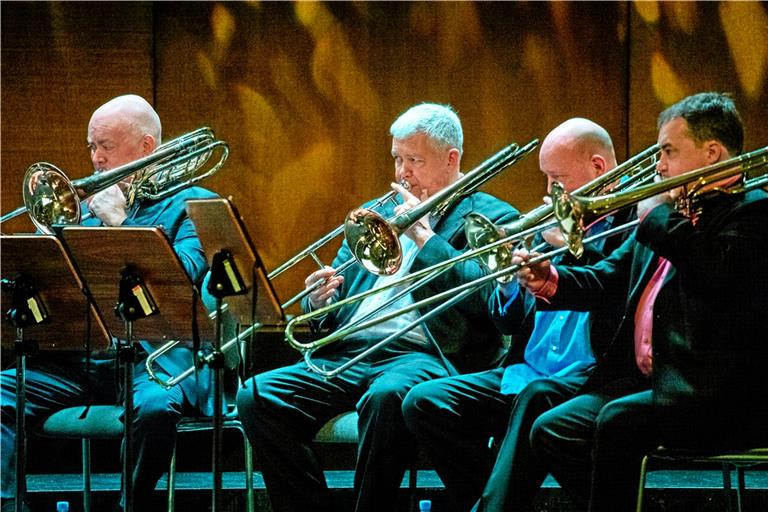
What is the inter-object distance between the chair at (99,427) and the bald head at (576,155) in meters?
1.46

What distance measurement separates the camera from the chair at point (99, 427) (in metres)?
3.92

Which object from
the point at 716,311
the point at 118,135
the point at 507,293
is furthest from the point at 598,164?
the point at 118,135

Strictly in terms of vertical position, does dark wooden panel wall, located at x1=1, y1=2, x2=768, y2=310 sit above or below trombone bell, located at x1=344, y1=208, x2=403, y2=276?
above

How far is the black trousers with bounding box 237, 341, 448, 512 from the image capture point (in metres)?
3.72

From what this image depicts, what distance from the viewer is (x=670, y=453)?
3.10 meters

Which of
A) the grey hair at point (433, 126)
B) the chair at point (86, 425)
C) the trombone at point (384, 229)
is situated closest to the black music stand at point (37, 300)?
the chair at point (86, 425)

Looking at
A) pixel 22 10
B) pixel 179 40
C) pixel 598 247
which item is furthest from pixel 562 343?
pixel 22 10

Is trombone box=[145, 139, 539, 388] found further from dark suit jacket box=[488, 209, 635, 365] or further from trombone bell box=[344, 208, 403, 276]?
dark suit jacket box=[488, 209, 635, 365]

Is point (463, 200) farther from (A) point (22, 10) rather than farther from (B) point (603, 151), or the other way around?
(A) point (22, 10)

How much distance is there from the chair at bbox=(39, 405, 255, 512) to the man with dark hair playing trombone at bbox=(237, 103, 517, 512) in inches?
9.0

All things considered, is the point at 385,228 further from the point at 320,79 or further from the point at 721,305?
the point at 320,79

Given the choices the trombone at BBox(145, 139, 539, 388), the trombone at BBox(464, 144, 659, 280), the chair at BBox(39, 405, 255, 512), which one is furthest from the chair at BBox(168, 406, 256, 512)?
the trombone at BBox(464, 144, 659, 280)

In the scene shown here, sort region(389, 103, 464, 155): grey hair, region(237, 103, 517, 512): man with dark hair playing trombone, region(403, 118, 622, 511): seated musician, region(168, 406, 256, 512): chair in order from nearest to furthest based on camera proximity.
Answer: region(403, 118, 622, 511): seated musician
region(237, 103, 517, 512): man with dark hair playing trombone
region(168, 406, 256, 512): chair
region(389, 103, 464, 155): grey hair

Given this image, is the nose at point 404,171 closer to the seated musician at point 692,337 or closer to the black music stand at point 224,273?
the black music stand at point 224,273
